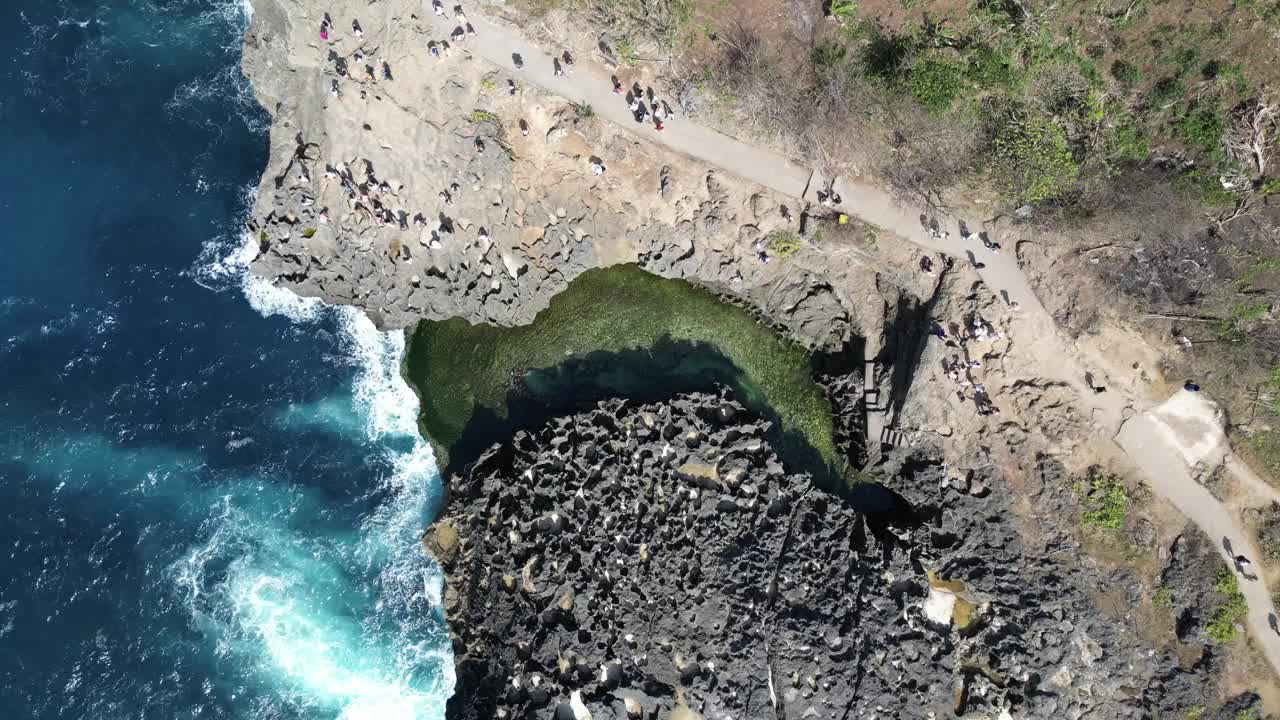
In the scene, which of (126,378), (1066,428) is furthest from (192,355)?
(1066,428)

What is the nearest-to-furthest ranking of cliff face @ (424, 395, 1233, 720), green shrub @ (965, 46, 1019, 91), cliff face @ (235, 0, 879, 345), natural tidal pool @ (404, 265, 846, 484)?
1. green shrub @ (965, 46, 1019, 91)
2. cliff face @ (424, 395, 1233, 720)
3. cliff face @ (235, 0, 879, 345)
4. natural tidal pool @ (404, 265, 846, 484)

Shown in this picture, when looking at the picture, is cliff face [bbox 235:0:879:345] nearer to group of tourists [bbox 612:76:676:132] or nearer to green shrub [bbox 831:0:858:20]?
group of tourists [bbox 612:76:676:132]

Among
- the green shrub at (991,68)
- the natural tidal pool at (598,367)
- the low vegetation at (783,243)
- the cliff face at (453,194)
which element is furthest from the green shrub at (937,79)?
the natural tidal pool at (598,367)

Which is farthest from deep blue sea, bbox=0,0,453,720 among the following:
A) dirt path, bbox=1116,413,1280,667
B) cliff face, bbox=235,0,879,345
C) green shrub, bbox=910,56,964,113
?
dirt path, bbox=1116,413,1280,667

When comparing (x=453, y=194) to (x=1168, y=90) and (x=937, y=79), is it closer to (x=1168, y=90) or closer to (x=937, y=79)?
(x=937, y=79)

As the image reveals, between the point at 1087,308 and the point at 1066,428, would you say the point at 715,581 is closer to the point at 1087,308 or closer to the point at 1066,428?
the point at 1066,428

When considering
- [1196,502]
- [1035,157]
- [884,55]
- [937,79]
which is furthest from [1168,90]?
[1196,502]
